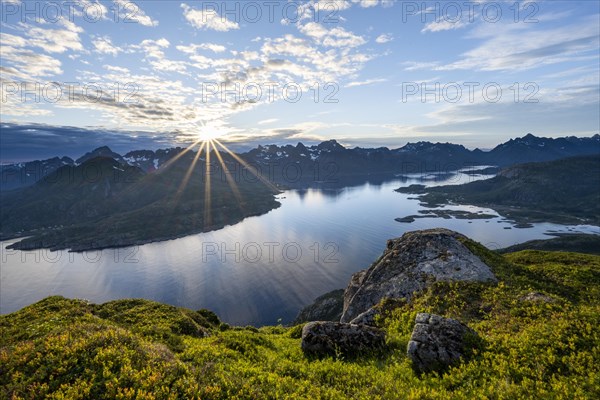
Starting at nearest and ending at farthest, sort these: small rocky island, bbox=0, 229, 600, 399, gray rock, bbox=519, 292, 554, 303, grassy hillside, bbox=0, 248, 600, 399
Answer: grassy hillside, bbox=0, 248, 600, 399 < small rocky island, bbox=0, 229, 600, 399 < gray rock, bbox=519, 292, 554, 303

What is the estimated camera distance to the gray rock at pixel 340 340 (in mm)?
17984

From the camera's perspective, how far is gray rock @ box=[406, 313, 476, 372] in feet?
47.7

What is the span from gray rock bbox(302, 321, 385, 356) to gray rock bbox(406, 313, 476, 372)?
10.4 feet

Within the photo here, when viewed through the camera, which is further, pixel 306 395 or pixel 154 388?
pixel 306 395

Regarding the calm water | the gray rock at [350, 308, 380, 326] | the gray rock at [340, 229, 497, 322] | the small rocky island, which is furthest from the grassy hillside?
the calm water

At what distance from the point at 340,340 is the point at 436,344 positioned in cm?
565

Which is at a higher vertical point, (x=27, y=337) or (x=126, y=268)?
(x=27, y=337)

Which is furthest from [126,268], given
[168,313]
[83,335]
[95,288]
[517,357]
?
[517,357]

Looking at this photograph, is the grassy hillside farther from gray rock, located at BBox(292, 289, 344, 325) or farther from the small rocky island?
gray rock, located at BBox(292, 289, 344, 325)

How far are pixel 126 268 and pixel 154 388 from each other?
198641 mm

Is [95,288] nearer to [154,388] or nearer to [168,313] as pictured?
[168,313]

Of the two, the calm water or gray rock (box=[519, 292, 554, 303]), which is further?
the calm water

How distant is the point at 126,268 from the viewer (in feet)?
591

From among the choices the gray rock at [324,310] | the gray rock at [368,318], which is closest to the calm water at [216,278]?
the gray rock at [324,310]
